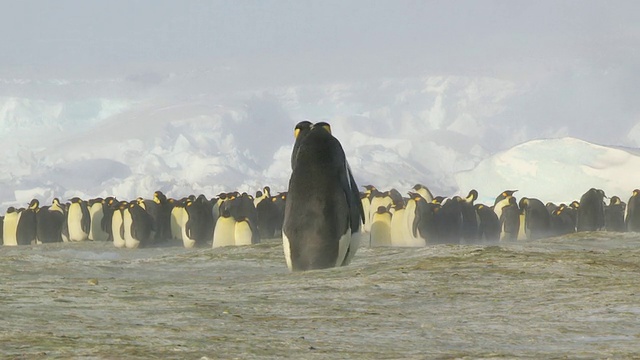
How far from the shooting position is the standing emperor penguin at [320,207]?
11.0 meters

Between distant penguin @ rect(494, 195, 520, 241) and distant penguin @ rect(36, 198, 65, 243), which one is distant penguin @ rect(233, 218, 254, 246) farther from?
distant penguin @ rect(36, 198, 65, 243)

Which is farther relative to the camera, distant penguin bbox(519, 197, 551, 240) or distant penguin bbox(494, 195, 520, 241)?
distant penguin bbox(519, 197, 551, 240)

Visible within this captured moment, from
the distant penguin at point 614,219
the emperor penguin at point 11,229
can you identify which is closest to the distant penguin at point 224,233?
the emperor penguin at point 11,229

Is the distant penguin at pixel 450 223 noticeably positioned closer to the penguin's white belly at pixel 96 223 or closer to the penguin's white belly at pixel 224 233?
the penguin's white belly at pixel 224 233

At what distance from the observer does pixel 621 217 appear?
29.9 metres

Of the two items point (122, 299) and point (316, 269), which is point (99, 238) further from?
point (122, 299)

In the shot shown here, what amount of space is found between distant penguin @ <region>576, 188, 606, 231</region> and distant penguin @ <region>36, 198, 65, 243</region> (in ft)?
46.8

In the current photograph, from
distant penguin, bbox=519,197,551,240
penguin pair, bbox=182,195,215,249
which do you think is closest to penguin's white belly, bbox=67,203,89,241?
penguin pair, bbox=182,195,215,249

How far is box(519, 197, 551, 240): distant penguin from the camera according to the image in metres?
27.4

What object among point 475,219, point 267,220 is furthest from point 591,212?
point 267,220

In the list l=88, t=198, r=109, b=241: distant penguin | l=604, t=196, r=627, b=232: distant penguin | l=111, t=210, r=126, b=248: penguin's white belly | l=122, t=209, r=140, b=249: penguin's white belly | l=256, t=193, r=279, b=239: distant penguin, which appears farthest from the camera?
l=604, t=196, r=627, b=232: distant penguin

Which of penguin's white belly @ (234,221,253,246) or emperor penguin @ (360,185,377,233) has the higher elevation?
emperor penguin @ (360,185,377,233)

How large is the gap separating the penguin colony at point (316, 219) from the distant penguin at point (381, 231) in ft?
0.07

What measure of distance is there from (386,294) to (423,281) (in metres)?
0.99
